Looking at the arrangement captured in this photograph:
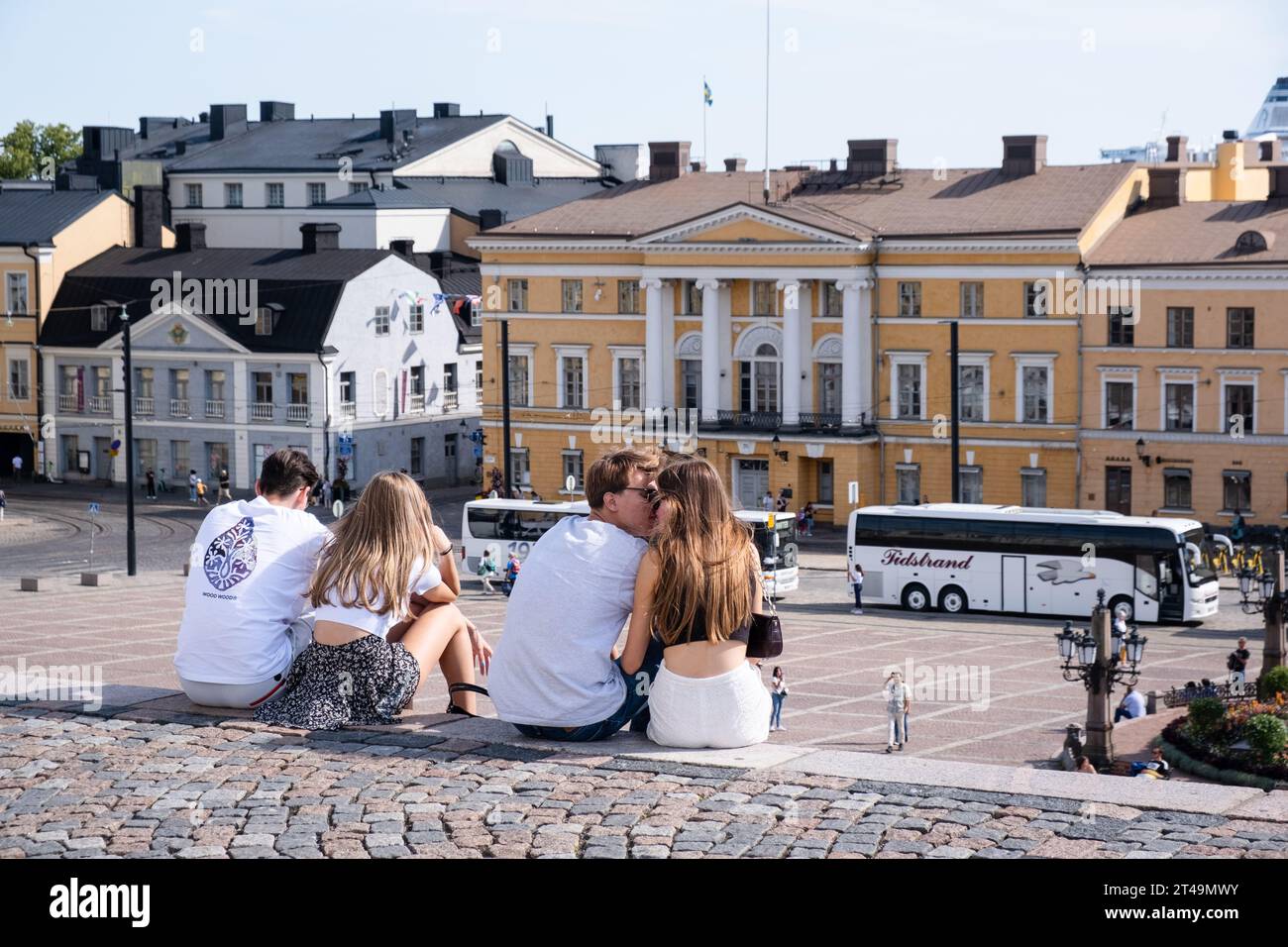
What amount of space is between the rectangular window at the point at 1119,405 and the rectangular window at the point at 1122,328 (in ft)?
3.95

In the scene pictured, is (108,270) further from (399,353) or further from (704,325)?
(704,325)

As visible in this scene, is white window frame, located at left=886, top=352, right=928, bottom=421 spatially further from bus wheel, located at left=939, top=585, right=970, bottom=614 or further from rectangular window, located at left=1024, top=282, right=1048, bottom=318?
bus wheel, located at left=939, top=585, right=970, bottom=614

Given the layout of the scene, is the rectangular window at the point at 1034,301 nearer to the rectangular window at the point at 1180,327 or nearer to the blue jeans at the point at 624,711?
the rectangular window at the point at 1180,327

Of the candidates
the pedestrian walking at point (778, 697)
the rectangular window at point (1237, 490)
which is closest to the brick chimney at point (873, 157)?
the rectangular window at point (1237, 490)

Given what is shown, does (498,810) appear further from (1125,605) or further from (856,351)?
(856,351)

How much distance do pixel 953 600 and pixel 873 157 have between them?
23.7 m

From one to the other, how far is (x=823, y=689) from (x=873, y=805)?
23.3 meters

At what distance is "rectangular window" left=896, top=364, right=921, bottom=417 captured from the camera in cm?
6262

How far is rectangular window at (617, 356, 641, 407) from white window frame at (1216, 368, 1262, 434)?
1854 cm

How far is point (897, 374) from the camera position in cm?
6297

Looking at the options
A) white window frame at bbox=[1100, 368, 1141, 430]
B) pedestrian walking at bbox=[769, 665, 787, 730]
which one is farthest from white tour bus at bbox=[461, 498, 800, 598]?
pedestrian walking at bbox=[769, 665, 787, 730]

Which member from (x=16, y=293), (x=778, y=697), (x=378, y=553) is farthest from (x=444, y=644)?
(x=16, y=293)

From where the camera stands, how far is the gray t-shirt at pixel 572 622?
10492mm

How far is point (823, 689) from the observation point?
3234cm
